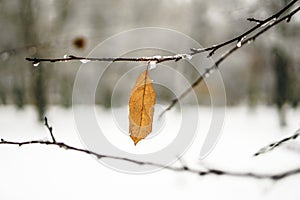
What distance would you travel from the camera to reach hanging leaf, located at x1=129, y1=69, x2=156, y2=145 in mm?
450

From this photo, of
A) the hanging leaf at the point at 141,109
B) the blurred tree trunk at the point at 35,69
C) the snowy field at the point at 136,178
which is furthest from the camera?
the blurred tree trunk at the point at 35,69

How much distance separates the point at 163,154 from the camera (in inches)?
215

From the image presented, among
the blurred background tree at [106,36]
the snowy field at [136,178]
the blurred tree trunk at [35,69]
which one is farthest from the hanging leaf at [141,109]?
the blurred tree trunk at [35,69]

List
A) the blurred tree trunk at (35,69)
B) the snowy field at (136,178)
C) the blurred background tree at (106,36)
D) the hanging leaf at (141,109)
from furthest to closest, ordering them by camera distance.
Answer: the blurred tree trunk at (35,69) < the blurred background tree at (106,36) < the snowy field at (136,178) < the hanging leaf at (141,109)

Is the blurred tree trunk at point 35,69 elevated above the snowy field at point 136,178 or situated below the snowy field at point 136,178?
above

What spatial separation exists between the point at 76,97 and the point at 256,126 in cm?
481

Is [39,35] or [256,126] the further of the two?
[256,126]

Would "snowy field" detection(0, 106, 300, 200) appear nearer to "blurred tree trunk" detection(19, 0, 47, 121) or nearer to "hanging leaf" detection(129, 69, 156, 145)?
"blurred tree trunk" detection(19, 0, 47, 121)

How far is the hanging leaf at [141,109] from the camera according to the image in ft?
1.48

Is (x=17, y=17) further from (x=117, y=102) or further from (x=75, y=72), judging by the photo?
(x=117, y=102)

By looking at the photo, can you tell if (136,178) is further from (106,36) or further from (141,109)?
(106,36)

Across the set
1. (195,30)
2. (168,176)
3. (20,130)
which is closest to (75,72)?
(20,130)

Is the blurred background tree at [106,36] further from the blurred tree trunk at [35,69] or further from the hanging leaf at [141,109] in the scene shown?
the hanging leaf at [141,109]

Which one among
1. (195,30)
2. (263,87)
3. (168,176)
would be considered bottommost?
(168,176)
